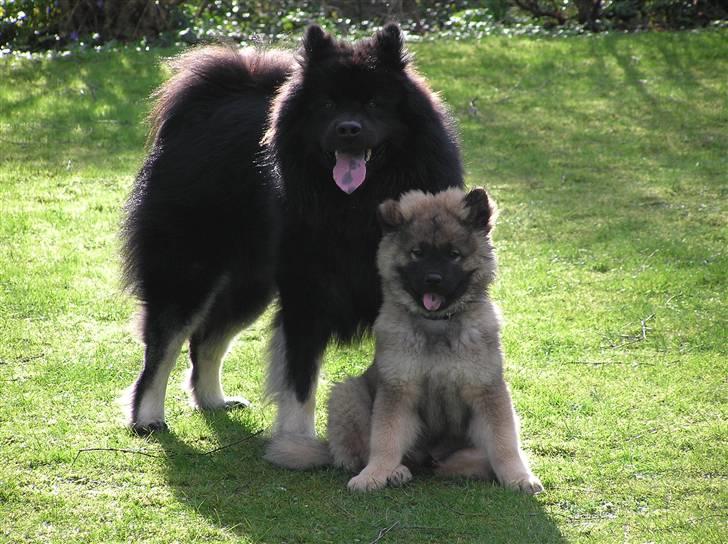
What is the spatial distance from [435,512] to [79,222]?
5.33 meters

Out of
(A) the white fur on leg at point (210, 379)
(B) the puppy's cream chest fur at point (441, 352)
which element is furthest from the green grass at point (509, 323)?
(B) the puppy's cream chest fur at point (441, 352)

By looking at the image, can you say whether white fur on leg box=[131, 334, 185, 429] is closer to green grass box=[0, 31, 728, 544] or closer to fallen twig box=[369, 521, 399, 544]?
green grass box=[0, 31, 728, 544]

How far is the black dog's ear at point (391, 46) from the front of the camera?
4602 mm

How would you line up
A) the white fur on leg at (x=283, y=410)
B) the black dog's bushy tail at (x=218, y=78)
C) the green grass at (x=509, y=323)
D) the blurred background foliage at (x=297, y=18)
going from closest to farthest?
the green grass at (x=509, y=323) → the white fur on leg at (x=283, y=410) → the black dog's bushy tail at (x=218, y=78) → the blurred background foliage at (x=297, y=18)

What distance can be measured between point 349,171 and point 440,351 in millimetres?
869

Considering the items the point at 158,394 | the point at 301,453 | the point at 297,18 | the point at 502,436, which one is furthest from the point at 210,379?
the point at 297,18

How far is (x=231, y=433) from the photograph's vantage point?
17.3 feet

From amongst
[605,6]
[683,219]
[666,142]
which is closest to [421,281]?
[683,219]

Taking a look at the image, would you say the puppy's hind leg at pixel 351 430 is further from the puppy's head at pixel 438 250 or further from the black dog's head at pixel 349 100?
the black dog's head at pixel 349 100

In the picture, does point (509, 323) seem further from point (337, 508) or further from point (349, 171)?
point (337, 508)

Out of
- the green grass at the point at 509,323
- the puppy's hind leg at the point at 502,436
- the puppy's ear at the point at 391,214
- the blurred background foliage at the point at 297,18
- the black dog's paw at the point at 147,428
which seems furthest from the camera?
the blurred background foliage at the point at 297,18

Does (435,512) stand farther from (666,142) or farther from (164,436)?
(666,142)

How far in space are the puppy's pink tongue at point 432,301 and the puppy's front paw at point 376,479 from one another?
0.65 meters

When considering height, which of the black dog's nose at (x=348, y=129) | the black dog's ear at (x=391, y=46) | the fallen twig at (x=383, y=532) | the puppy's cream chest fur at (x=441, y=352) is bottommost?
the fallen twig at (x=383, y=532)
